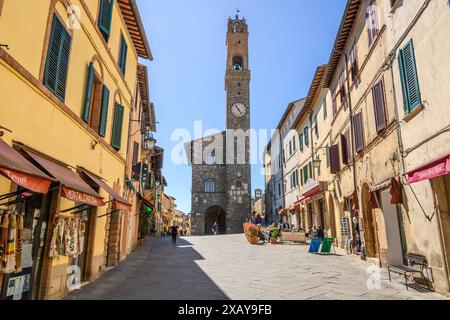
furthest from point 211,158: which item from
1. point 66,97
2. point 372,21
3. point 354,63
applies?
point 66,97

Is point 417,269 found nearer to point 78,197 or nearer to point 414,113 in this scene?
point 414,113

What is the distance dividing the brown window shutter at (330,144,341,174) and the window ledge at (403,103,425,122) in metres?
7.14

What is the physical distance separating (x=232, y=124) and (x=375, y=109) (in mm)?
30092

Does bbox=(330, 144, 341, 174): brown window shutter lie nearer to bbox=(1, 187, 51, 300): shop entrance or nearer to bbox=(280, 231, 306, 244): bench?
bbox=(280, 231, 306, 244): bench

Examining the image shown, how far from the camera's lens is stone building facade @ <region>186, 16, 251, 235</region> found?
37.6 metres

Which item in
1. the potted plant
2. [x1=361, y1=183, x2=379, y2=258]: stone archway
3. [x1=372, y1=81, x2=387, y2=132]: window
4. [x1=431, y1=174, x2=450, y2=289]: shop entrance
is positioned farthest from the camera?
the potted plant

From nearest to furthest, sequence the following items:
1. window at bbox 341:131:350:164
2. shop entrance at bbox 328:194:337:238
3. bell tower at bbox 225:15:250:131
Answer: window at bbox 341:131:350:164 → shop entrance at bbox 328:194:337:238 → bell tower at bbox 225:15:250:131

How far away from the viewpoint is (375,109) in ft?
32.0

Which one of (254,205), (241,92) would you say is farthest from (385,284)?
(254,205)

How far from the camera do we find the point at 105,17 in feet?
29.0

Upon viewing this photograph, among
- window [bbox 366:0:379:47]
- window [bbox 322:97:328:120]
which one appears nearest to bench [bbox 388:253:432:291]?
window [bbox 366:0:379:47]

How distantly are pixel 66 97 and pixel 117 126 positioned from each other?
410 centimetres

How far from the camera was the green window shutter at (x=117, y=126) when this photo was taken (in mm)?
10391

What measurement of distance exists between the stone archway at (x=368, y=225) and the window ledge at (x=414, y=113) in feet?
13.4
